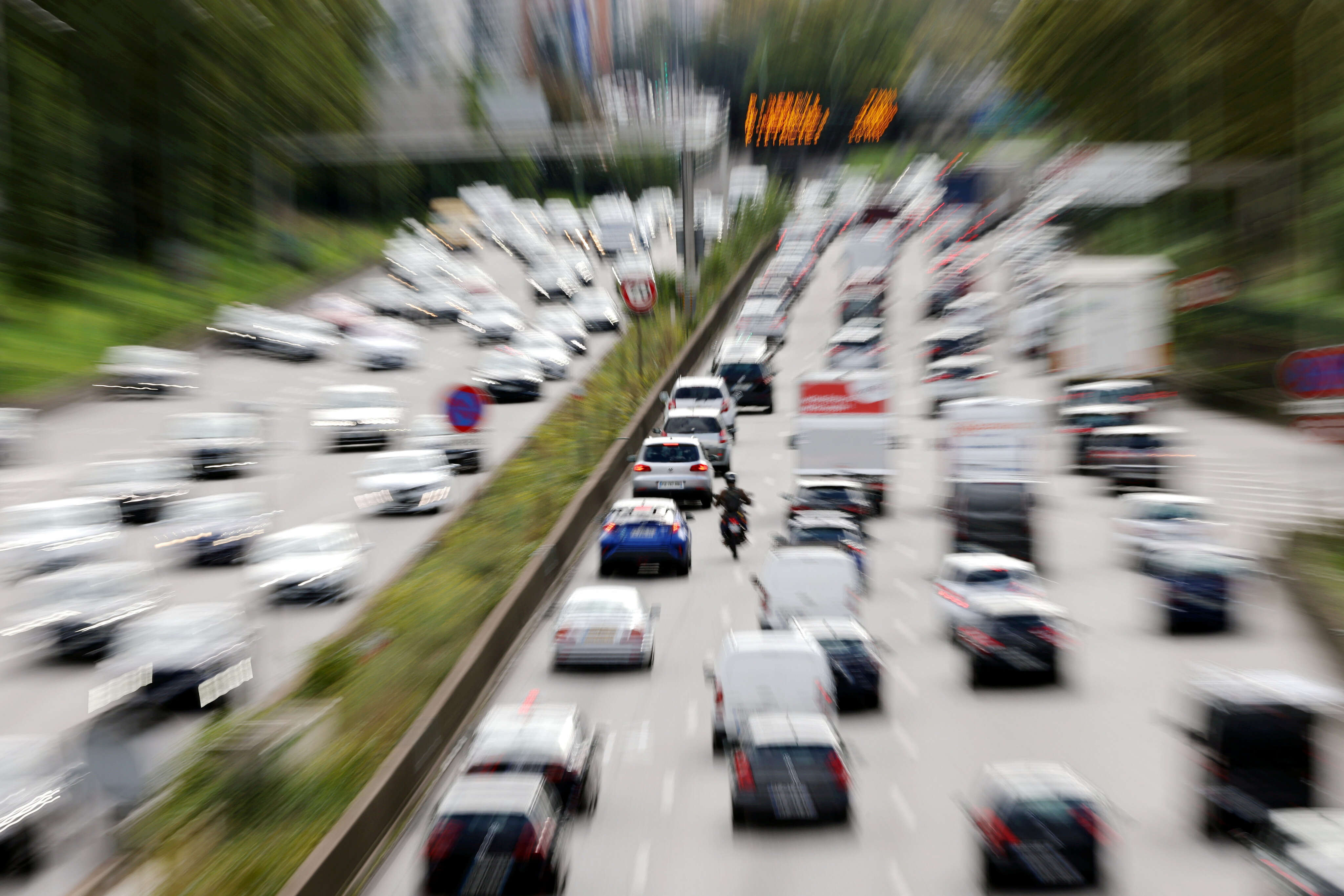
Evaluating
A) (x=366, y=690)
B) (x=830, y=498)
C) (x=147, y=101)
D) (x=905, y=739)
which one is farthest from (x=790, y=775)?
(x=147, y=101)

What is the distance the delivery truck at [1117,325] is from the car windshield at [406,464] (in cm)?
1982

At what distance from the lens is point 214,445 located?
32.4 meters

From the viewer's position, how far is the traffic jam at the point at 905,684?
1128 cm

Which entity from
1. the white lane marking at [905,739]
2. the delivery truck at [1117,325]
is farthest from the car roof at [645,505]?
the delivery truck at [1117,325]

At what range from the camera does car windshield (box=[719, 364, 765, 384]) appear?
42.6 meters

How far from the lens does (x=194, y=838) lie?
11961mm

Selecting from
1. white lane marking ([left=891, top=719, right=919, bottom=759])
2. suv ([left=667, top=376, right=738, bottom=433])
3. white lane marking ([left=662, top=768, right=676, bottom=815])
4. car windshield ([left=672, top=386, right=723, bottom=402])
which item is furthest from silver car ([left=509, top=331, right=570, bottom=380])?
white lane marking ([left=662, top=768, right=676, bottom=815])

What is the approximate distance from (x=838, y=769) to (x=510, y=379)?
31.6 meters

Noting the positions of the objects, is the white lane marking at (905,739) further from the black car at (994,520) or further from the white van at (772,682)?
the black car at (994,520)

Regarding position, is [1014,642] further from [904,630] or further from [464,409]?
[464,409]

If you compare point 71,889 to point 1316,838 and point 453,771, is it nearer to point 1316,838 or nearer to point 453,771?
point 453,771

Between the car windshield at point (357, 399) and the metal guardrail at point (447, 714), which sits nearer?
the metal guardrail at point (447, 714)

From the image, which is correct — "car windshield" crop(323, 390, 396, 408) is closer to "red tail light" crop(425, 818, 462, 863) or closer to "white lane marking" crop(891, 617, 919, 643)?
"white lane marking" crop(891, 617, 919, 643)

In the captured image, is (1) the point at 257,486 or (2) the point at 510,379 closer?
(1) the point at 257,486
